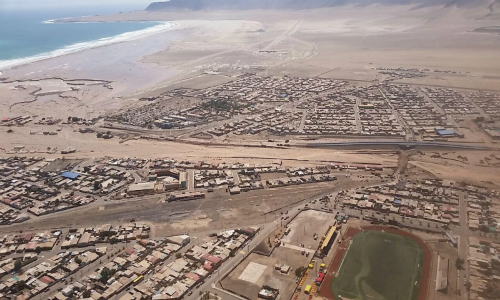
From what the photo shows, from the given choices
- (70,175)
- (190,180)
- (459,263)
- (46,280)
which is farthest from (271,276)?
(70,175)

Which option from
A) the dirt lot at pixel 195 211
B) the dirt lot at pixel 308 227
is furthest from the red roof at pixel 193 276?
the dirt lot at pixel 308 227

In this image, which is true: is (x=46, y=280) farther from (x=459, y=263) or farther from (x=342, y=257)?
(x=459, y=263)

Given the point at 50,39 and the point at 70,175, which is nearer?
the point at 70,175

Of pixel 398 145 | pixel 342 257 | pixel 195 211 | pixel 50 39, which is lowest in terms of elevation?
pixel 342 257

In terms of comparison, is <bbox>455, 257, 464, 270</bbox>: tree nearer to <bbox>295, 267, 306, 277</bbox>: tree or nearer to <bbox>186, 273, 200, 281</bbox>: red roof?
<bbox>295, 267, 306, 277</bbox>: tree

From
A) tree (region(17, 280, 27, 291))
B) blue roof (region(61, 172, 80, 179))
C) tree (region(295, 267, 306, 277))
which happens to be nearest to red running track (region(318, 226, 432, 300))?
tree (region(295, 267, 306, 277))

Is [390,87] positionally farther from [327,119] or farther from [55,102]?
[55,102]

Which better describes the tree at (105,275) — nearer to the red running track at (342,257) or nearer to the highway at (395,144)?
the red running track at (342,257)
